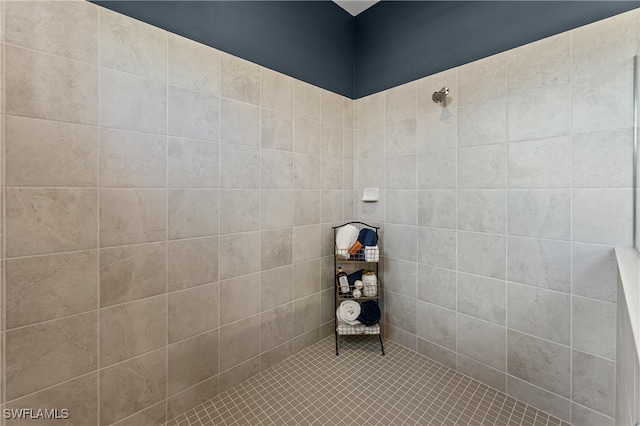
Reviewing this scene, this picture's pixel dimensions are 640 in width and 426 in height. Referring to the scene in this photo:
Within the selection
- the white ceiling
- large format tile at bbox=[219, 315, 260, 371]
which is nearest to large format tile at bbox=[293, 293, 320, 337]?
large format tile at bbox=[219, 315, 260, 371]

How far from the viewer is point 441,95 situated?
1700 millimetres

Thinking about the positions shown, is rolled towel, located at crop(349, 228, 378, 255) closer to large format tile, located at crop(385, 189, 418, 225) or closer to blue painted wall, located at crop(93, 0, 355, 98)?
large format tile, located at crop(385, 189, 418, 225)

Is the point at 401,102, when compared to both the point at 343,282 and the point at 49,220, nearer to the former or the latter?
the point at 343,282

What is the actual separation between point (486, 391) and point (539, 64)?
1.75m

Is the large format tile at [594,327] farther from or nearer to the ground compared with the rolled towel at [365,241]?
nearer to the ground

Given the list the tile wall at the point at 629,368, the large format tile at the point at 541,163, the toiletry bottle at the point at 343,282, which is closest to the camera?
the tile wall at the point at 629,368

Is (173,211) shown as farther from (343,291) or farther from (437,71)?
(437,71)

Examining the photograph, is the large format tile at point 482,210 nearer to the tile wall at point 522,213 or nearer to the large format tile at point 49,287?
the tile wall at point 522,213

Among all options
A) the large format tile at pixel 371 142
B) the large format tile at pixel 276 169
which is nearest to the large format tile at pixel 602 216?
the large format tile at pixel 371 142

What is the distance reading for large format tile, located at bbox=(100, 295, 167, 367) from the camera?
3.93ft

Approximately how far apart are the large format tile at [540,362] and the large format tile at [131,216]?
1.90 metres

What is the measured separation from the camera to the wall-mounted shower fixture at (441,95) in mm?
1681

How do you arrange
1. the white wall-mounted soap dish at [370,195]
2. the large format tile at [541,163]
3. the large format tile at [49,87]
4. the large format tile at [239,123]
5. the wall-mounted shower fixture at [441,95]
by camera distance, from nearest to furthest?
the large format tile at [49,87], the large format tile at [541,163], the large format tile at [239,123], the wall-mounted shower fixture at [441,95], the white wall-mounted soap dish at [370,195]

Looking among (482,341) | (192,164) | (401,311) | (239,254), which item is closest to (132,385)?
(239,254)
